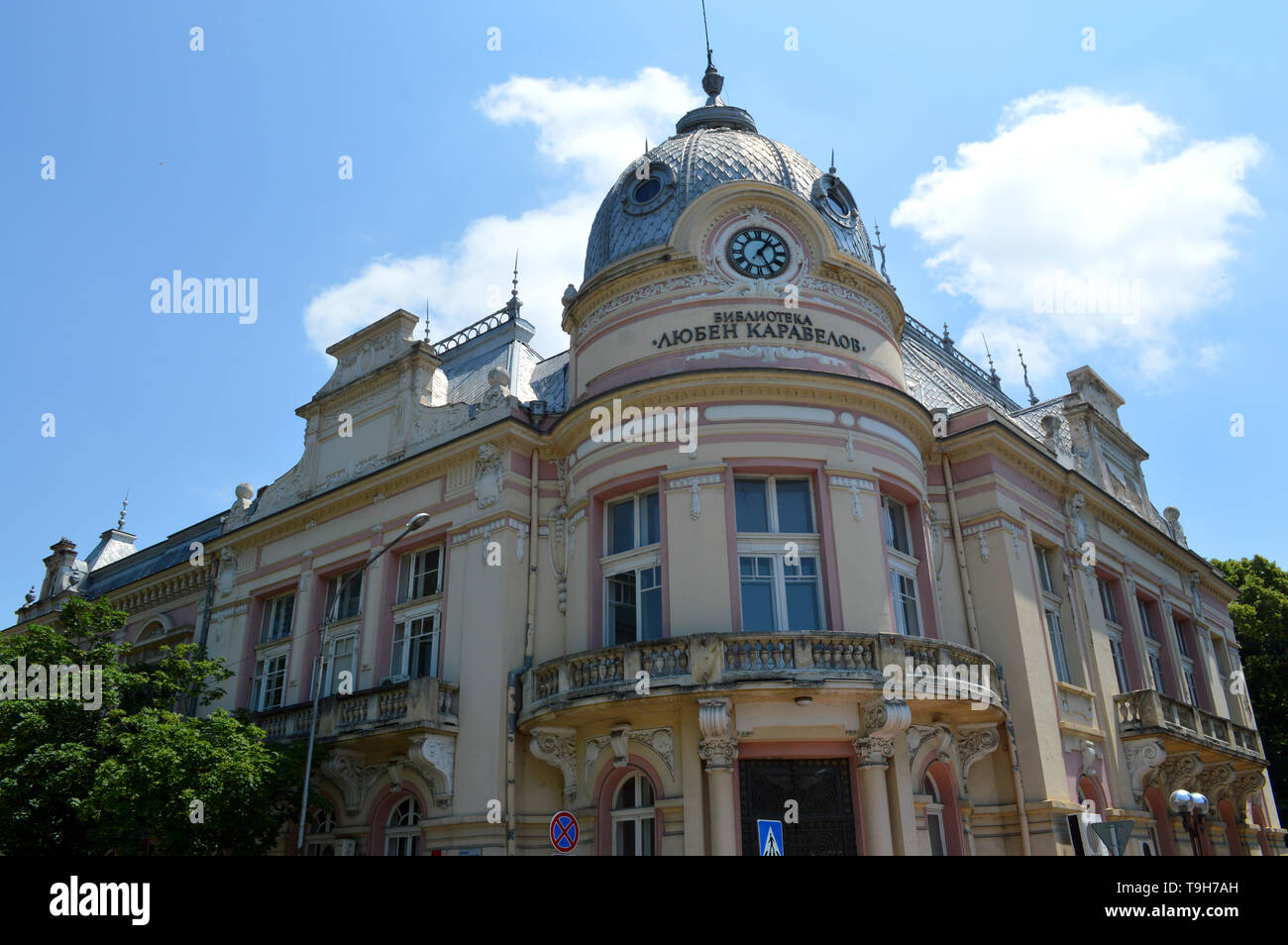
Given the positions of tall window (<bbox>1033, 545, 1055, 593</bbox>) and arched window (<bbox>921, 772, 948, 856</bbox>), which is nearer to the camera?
arched window (<bbox>921, 772, 948, 856</bbox>)

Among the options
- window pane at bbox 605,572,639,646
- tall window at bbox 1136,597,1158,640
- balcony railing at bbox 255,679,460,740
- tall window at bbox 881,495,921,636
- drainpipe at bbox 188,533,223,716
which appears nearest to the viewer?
balcony railing at bbox 255,679,460,740

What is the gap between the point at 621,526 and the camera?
71.9ft

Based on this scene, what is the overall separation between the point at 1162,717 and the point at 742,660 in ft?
41.1

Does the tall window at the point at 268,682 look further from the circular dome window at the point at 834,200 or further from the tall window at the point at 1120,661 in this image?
the tall window at the point at 1120,661

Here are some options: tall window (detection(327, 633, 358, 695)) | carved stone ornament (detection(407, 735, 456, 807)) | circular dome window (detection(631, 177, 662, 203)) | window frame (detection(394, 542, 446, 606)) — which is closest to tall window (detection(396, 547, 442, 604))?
window frame (detection(394, 542, 446, 606))

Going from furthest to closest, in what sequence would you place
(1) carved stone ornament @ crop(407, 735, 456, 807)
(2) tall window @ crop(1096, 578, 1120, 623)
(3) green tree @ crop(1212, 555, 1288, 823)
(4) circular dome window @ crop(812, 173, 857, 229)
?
(3) green tree @ crop(1212, 555, 1288, 823) < (2) tall window @ crop(1096, 578, 1120, 623) < (4) circular dome window @ crop(812, 173, 857, 229) < (1) carved stone ornament @ crop(407, 735, 456, 807)

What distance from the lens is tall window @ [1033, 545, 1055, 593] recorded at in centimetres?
2491

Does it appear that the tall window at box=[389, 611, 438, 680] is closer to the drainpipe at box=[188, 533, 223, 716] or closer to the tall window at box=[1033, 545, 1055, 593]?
the drainpipe at box=[188, 533, 223, 716]

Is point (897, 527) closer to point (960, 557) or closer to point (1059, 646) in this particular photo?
point (960, 557)

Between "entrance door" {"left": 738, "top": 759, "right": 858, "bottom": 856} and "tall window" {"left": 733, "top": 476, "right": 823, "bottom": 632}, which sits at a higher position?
"tall window" {"left": 733, "top": 476, "right": 823, "bottom": 632}

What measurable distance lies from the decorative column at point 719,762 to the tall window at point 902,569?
484cm

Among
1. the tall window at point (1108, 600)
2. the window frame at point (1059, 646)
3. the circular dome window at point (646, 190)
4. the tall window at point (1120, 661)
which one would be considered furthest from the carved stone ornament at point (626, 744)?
the tall window at point (1108, 600)

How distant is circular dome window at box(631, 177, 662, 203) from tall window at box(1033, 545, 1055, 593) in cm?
1264
